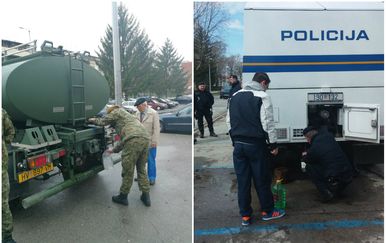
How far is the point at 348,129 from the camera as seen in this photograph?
3836 mm

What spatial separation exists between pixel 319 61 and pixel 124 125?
2490mm

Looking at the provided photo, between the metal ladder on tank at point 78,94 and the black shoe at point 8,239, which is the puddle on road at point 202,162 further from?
the black shoe at point 8,239

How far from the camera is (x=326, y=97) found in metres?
3.82

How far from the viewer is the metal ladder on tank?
4367 mm

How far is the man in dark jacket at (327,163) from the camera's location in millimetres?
3699

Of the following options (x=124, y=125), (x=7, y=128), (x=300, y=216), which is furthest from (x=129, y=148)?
(x=300, y=216)

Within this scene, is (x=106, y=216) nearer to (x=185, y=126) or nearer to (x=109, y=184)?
(x=109, y=184)

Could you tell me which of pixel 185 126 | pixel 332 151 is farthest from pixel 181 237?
pixel 185 126

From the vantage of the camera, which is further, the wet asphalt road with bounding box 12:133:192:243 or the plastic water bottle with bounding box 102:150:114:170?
the plastic water bottle with bounding box 102:150:114:170

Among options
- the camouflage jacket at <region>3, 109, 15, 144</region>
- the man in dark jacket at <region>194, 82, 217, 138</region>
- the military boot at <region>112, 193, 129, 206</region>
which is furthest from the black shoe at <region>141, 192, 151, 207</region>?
the man in dark jacket at <region>194, 82, 217, 138</region>

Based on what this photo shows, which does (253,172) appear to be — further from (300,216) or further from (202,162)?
(202,162)

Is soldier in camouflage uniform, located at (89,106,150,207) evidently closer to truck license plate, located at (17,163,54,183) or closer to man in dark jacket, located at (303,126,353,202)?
truck license plate, located at (17,163,54,183)

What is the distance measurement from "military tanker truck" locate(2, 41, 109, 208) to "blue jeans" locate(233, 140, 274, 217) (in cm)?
211

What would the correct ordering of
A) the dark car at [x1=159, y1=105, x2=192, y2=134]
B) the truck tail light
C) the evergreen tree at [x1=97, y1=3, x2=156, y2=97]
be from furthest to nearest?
the evergreen tree at [x1=97, y1=3, x2=156, y2=97] < the dark car at [x1=159, y1=105, x2=192, y2=134] < the truck tail light
